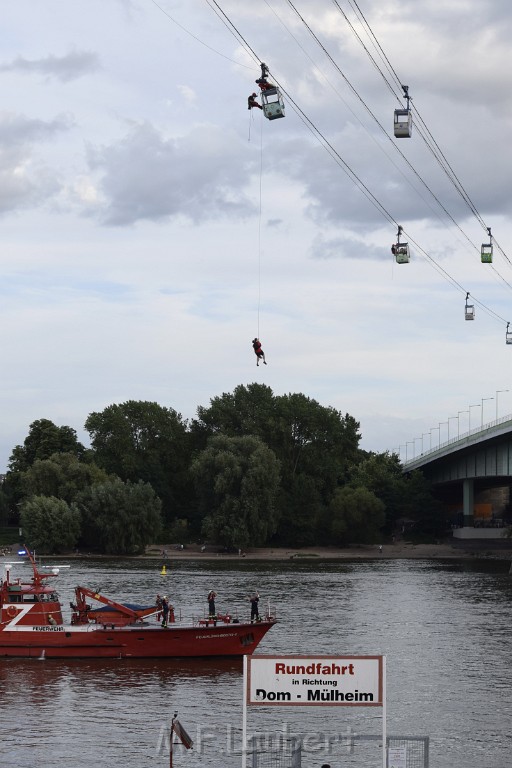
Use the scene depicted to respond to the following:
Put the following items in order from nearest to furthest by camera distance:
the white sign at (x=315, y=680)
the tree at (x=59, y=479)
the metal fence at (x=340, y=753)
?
the white sign at (x=315, y=680)
the metal fence at (x=340, y=753)
the tree at (x=59, y=479)

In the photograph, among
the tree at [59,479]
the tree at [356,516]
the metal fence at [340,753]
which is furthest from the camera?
the tree at [356,516]

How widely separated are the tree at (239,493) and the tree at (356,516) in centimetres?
1481

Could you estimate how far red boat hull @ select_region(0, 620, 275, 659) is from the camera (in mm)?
61500

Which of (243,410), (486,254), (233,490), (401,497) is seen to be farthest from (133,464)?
(486,254)

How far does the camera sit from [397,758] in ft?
104

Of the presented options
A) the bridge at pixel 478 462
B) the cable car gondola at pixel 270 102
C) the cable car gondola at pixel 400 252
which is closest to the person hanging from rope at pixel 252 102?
the cable car gondola at pixel 270 102

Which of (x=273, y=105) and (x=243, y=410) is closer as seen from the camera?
(x=273, y=105)

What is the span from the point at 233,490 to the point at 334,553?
71.6ft

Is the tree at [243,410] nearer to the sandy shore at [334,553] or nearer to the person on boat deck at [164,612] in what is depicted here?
the sandy shore at [334,553]

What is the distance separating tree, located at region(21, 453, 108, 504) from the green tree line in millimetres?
146

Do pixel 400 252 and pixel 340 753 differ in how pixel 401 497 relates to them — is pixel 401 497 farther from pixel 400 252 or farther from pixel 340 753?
pixel 340 753

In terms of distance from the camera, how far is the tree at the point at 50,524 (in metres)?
152

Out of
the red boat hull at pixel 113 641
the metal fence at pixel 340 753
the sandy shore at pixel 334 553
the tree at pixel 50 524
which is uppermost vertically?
the tree at pixel 50 524

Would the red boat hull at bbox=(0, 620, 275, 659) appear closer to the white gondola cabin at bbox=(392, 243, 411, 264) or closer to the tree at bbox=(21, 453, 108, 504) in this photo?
the white gondola cabin at bbox=(392, 243, 411, 264)
